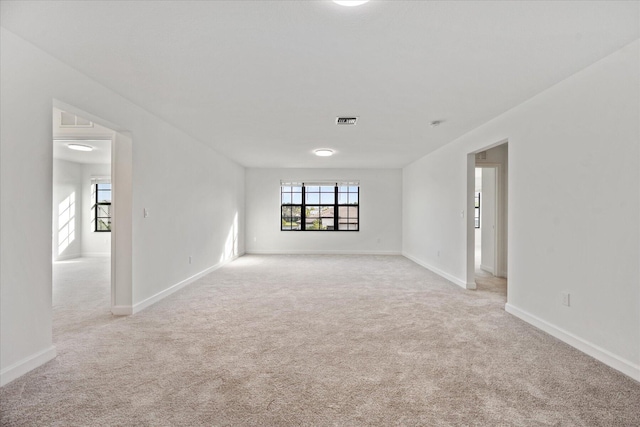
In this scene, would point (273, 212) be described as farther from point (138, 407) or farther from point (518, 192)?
point (138, 407)

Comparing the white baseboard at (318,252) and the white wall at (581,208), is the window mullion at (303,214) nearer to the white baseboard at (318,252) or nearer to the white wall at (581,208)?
the white baseboard at (318,252)

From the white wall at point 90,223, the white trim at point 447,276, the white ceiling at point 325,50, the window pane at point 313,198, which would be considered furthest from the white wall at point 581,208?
the white wall at point 90,223

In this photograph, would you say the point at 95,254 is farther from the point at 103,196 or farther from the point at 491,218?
the point at 491,218

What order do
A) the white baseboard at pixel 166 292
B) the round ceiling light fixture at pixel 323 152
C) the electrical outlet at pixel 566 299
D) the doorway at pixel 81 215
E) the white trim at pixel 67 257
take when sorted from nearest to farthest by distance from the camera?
1. the electrical outlet at pixel 566 299
2. the white baseboard at pixel 166 292
3. the doorway at pixel 81 215
4. the round ceiling light fixture at pixel 323 152
5. the white trim at pixel 67 257

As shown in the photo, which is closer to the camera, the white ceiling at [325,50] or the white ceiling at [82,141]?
the white ceiling at [325,50]

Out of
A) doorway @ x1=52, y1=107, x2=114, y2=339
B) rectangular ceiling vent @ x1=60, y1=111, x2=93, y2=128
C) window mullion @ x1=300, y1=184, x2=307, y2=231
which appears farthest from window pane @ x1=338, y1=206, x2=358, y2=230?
rectangular ceiling vent @ x1=60, y1=111, x2=93, y2=128

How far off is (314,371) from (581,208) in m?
2.51

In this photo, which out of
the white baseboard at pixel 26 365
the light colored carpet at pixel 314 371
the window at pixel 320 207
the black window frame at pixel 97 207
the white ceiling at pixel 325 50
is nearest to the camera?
the light colored carpet at pixel 314 371

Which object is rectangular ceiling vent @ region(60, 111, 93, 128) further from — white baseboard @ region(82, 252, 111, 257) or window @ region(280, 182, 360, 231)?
white baseboard @ region(82, 252, 111, 257)

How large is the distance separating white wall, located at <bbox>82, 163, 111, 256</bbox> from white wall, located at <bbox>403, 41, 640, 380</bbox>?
29.6 feet

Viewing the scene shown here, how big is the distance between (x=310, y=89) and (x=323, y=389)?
99.3 inches

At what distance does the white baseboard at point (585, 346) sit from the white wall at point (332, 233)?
5.43m

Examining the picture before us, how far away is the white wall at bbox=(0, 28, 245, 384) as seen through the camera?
220 cm

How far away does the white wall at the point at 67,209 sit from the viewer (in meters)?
7.94
